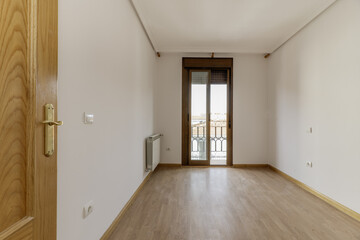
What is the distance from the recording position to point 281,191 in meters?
3.12

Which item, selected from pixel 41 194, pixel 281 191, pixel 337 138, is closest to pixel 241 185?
pixel 281 191

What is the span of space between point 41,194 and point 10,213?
0.41 feet

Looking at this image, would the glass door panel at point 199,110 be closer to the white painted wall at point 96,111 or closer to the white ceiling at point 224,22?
the white ceiling at point 224,22

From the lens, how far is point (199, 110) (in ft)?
15.9

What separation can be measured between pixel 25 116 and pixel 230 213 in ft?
7.49

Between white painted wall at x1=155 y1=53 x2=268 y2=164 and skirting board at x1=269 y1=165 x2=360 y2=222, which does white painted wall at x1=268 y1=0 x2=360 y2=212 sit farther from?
white painted wall at x1=155 y1=53 x2=268 y2=164

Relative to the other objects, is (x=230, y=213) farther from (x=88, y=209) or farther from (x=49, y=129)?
(x=49, y=129)

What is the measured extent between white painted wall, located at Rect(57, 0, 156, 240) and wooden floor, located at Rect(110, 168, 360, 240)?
35cm

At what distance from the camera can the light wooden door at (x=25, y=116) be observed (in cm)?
64

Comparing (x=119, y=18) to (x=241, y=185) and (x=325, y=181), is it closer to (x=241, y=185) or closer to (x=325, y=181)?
(x=241, y=185)

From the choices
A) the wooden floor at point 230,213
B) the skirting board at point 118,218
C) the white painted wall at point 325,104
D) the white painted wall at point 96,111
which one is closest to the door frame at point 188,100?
the white painted wall at point 325,104

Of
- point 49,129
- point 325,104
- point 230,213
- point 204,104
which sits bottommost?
point 230,213

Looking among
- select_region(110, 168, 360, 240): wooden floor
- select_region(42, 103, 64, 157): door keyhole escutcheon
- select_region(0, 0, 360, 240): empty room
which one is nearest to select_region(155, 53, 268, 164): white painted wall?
select_region(0, 0, 360, 240): empty room

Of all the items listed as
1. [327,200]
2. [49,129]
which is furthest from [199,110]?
[49,129]
